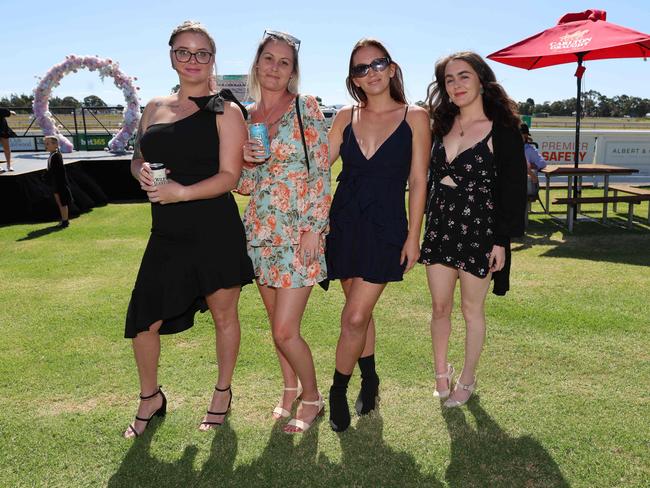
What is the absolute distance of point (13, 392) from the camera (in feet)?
11.8

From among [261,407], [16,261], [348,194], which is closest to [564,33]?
[348,194]

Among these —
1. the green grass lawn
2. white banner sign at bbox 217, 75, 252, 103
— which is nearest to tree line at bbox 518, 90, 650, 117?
white banner sign at bbox 217, 75, 252, 103

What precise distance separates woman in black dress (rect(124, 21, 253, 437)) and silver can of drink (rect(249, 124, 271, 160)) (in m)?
0.16

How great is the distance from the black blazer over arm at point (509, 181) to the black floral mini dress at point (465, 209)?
7cm

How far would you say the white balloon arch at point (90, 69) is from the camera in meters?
17.5

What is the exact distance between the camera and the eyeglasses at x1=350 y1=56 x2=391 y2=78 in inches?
112

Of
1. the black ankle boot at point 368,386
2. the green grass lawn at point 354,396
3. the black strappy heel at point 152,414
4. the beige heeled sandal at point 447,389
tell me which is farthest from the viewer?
the beige heeled sandal at point 447,389

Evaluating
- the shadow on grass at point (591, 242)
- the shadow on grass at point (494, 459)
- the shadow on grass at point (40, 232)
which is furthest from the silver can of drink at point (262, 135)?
the shadow on grass at point (40, 232)

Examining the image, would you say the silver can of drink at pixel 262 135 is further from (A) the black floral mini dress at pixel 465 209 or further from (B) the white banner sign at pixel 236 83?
(B) the white banner sign at pixel 236 83

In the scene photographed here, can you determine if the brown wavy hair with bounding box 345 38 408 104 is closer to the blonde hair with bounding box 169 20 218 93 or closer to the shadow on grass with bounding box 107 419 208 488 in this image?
the blonde hair with bounding box 169 20 218 93

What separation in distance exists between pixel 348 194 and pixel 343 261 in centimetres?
34

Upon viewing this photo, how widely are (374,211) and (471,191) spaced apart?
612mm

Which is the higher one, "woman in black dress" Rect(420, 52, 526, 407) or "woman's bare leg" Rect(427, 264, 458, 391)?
"woman in black dress" Rect(420, 52, 526, 407)

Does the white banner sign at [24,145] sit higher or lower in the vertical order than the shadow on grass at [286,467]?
higher
